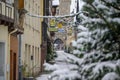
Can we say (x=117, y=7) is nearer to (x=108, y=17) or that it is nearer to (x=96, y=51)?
(x=108, y=17)

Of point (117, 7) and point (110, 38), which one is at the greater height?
point (117, 7)

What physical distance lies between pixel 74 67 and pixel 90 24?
0.51m

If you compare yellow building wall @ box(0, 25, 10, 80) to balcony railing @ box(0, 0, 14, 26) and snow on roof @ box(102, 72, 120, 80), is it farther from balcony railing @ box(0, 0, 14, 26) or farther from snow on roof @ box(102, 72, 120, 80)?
snow on roof @ box(102, 72, 120, 80)

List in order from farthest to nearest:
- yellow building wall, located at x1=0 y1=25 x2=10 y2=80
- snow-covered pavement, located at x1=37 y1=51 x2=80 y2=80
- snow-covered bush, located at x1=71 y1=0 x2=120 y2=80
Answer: yellow building wall, located at x1=0 y1=25 x2=10 y2=80, snow-covered pavement, located at x1=37 y1=51 x2=80 y2=80, snow-covered bush, located at x1=71 y1=0 x2=120 y2=80

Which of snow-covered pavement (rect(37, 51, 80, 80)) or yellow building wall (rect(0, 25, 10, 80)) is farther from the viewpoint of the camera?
yellow building wall (rect(0, 25, 10, 80))

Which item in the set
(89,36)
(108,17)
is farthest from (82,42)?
(108,17)

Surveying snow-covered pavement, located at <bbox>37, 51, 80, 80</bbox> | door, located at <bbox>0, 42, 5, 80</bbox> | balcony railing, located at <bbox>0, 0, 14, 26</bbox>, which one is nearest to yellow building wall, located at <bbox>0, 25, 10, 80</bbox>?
door, located at <bbox>0, 42, 5, 80</bbox>

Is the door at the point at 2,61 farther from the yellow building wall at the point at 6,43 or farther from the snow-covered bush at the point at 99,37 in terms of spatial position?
the snow-covered bush at the point at 99,37

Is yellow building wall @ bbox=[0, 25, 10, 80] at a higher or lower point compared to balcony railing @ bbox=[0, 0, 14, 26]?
lower

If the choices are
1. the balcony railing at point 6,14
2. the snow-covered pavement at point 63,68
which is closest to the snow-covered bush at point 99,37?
the snow-covered pavement at point 63,68

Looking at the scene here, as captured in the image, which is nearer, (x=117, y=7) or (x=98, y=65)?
(x=98, y=65)

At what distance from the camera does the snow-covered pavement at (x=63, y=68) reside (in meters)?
4.96

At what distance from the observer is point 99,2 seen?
16.5 feet

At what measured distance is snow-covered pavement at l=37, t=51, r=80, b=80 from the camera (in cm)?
496
